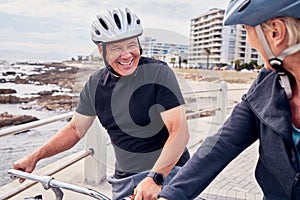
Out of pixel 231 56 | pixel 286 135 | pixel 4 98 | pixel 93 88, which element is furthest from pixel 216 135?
pixel 4 98

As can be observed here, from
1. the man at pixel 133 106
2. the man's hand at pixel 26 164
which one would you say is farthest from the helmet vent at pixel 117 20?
the man's hand at pixel 26 164

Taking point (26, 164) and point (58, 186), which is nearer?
point (58, 186)

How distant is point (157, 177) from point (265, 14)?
0.74 m

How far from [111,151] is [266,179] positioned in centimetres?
78

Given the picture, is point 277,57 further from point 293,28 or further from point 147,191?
point 147,191

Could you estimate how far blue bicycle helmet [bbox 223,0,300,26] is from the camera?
96cm

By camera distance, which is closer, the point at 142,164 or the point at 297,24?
the point at 297,24

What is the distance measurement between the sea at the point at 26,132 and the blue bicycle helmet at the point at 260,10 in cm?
95

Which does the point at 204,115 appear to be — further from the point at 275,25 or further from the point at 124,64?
A: the point at 275,25

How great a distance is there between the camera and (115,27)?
1559 mm

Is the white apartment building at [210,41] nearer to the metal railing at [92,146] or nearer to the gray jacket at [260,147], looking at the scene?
the metal railing at [92,146]

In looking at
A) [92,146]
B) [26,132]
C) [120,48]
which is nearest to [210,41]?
[120,48]

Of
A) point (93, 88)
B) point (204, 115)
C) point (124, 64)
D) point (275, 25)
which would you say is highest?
point (275, 25)

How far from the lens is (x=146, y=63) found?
1568mm
